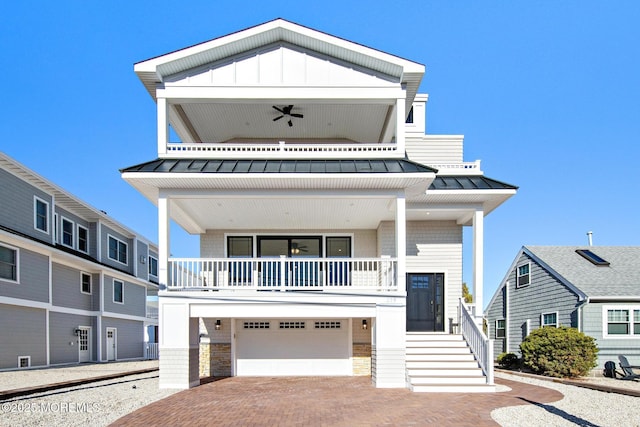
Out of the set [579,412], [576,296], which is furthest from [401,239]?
[576,296]

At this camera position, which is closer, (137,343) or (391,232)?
(391,232)

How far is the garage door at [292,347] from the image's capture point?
47.2 feet

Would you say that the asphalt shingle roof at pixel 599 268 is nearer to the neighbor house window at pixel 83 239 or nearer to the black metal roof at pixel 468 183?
the black metal roof at pixel 468 183

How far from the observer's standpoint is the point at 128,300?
92.7 feet

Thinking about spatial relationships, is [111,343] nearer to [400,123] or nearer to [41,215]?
[41,215]

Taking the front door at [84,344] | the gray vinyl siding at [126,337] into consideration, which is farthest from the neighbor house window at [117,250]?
the front door at [84,344]

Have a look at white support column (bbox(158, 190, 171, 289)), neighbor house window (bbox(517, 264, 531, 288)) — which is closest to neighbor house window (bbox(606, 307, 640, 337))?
neighbor house window (bbox(517, 264, 531, 288))

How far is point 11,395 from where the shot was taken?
9.77 m

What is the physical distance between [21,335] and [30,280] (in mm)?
2026

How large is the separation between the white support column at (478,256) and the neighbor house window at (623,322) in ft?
21.2

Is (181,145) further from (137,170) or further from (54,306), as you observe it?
(54,306)

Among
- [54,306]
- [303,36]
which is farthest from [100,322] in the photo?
[303,36]

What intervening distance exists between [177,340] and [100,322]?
598 inches

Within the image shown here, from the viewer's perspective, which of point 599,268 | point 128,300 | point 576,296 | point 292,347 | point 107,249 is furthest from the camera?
point 128,300
